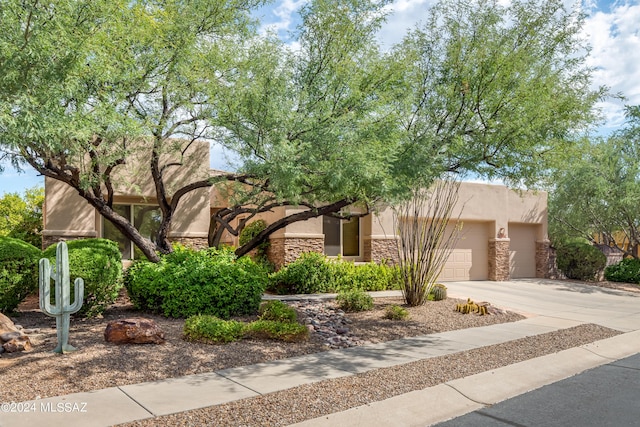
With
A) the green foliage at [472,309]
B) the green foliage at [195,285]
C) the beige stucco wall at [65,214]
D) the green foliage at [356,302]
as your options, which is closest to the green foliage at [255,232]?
the beige stucco wall at [65,214]

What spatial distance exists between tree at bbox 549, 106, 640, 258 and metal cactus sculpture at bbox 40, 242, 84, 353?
15899 mm

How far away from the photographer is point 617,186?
19188mm

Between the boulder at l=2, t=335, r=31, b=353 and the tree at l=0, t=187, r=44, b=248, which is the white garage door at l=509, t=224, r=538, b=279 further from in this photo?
the boulder at l=2, t=335, r=31, b=353

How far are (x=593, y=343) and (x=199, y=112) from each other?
27.6 feet

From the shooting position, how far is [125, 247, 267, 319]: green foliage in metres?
9.59

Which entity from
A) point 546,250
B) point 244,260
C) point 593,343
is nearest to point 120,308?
point 244,260

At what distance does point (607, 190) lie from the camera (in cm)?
1883

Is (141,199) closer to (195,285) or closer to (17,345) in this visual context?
(195,285)

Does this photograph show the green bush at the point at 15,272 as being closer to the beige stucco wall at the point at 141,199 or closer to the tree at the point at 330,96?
the tree at the point at 330,96

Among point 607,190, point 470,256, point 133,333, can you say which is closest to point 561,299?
point 470,256

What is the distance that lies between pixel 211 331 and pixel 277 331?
1.04 meters

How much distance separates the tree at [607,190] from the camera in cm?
1884

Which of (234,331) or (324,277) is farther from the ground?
(324,277)

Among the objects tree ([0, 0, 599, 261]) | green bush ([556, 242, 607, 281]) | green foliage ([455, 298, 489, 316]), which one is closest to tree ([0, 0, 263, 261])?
tree ([0, 0, 599, 261])
